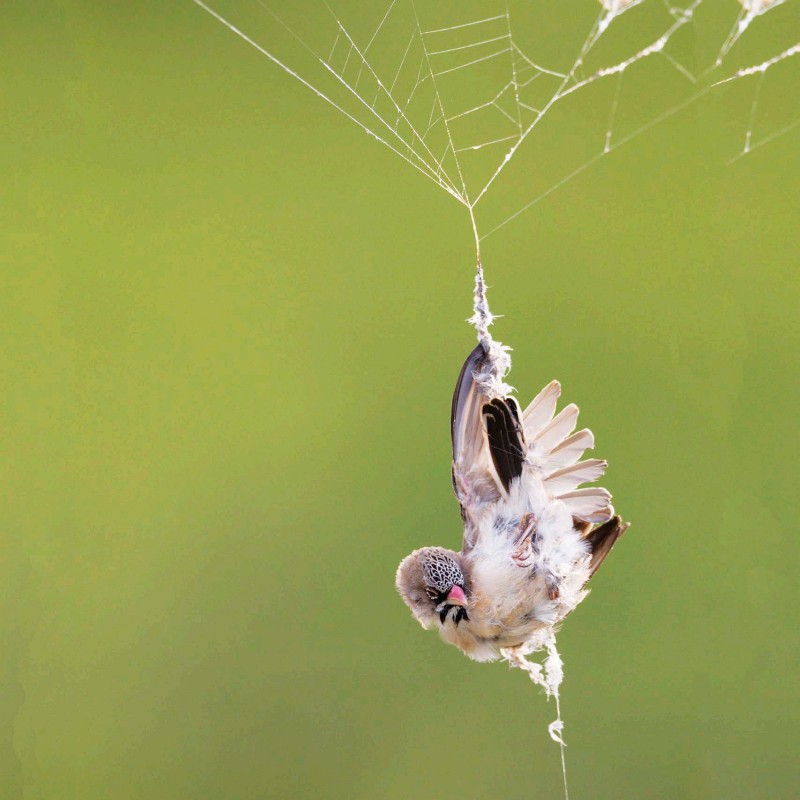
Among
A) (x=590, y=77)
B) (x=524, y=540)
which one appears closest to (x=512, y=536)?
(x=524, y=540)

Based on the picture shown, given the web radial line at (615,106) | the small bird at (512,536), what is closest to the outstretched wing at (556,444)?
the small bird at (512,536)

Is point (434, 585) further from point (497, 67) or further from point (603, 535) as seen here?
point (497, 67)

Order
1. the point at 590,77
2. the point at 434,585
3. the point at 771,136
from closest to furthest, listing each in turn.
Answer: the point at 434,585 → the point at 590,77 → the point at 771,136

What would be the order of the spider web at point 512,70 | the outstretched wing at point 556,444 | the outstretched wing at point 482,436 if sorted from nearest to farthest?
the outstretched wing at point 482,436 < the outstretched wing at point 556,444 < the spider web at point 512,70

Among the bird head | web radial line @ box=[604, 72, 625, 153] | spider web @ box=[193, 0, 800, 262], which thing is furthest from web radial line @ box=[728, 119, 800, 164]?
the bird head

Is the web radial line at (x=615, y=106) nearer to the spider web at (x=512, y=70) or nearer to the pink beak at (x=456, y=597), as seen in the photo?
the spider web at (x=512, y=70)

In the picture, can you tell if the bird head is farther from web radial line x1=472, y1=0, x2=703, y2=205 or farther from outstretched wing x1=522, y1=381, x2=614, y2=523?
web radial line x1=472, y1=0, x2=703, y2=205
